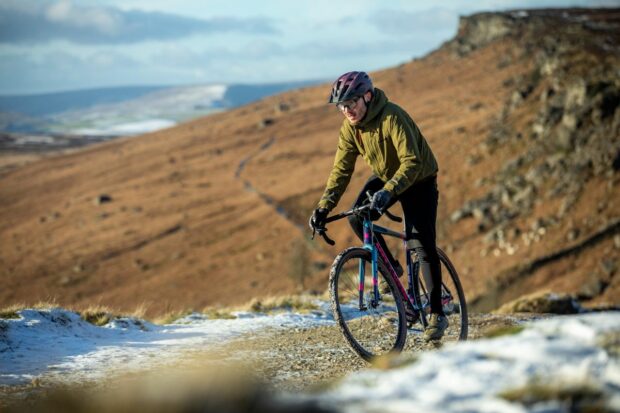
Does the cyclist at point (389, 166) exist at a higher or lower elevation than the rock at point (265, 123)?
lower

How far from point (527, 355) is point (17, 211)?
328 feet

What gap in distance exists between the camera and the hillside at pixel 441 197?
35.5 metres

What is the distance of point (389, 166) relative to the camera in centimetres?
605

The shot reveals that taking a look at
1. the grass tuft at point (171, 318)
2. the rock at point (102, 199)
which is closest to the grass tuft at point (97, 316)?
the grass tuft at point (171, 318)

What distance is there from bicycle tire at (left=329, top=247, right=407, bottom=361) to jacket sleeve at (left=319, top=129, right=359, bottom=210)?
0.67 meters

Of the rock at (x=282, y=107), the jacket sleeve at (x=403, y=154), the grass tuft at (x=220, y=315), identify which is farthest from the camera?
the rock at (x=282, y=107)

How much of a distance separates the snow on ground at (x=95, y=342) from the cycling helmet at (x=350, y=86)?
3314 millimetres

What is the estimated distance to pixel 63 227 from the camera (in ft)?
251

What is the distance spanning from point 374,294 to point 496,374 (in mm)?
3137

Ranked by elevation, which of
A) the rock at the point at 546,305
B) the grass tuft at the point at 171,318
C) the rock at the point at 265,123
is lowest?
the rock at the point at 546,305

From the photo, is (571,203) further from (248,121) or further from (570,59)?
(248,121)

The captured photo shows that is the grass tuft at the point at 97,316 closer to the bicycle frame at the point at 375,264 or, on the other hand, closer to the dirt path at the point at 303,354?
the dirt path at the point at 303,354

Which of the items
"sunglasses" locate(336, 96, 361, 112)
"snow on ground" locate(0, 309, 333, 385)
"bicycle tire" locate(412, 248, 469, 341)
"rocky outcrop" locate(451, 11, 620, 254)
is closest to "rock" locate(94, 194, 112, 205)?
"rocky outcrop" locate(451, 11, 620, 254)

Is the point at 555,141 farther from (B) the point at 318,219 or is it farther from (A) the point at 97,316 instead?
(B) the point at 318,219
